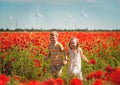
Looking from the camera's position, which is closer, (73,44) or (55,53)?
(73,44)

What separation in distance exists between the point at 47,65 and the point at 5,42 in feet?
3.46

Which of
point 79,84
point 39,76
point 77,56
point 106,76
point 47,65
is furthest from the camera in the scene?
point 47,65

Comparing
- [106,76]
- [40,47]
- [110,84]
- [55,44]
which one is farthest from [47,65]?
[110,84]

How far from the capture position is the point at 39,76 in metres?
8.23

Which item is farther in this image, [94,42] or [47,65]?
[94,42]

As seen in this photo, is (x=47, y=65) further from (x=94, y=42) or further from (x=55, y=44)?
(x=94, y=42)

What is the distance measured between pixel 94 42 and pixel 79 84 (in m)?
9.60

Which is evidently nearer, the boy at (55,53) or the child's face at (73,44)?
the child's face at (73,44)

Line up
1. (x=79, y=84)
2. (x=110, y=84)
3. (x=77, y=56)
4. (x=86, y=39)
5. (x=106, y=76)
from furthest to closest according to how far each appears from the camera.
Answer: (x=86, y=39) < (x=77, y=56) < (x=106, y=76) < (x=79, y=84) < (x=110, y=84)

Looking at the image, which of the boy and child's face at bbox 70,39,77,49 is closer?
child's face at bbox 70,39,77,49

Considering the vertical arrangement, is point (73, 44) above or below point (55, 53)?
above

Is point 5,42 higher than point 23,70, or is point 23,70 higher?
point 5,42

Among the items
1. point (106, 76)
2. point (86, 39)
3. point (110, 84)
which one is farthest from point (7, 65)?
point (110, 84)

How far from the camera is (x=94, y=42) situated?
11562mm
